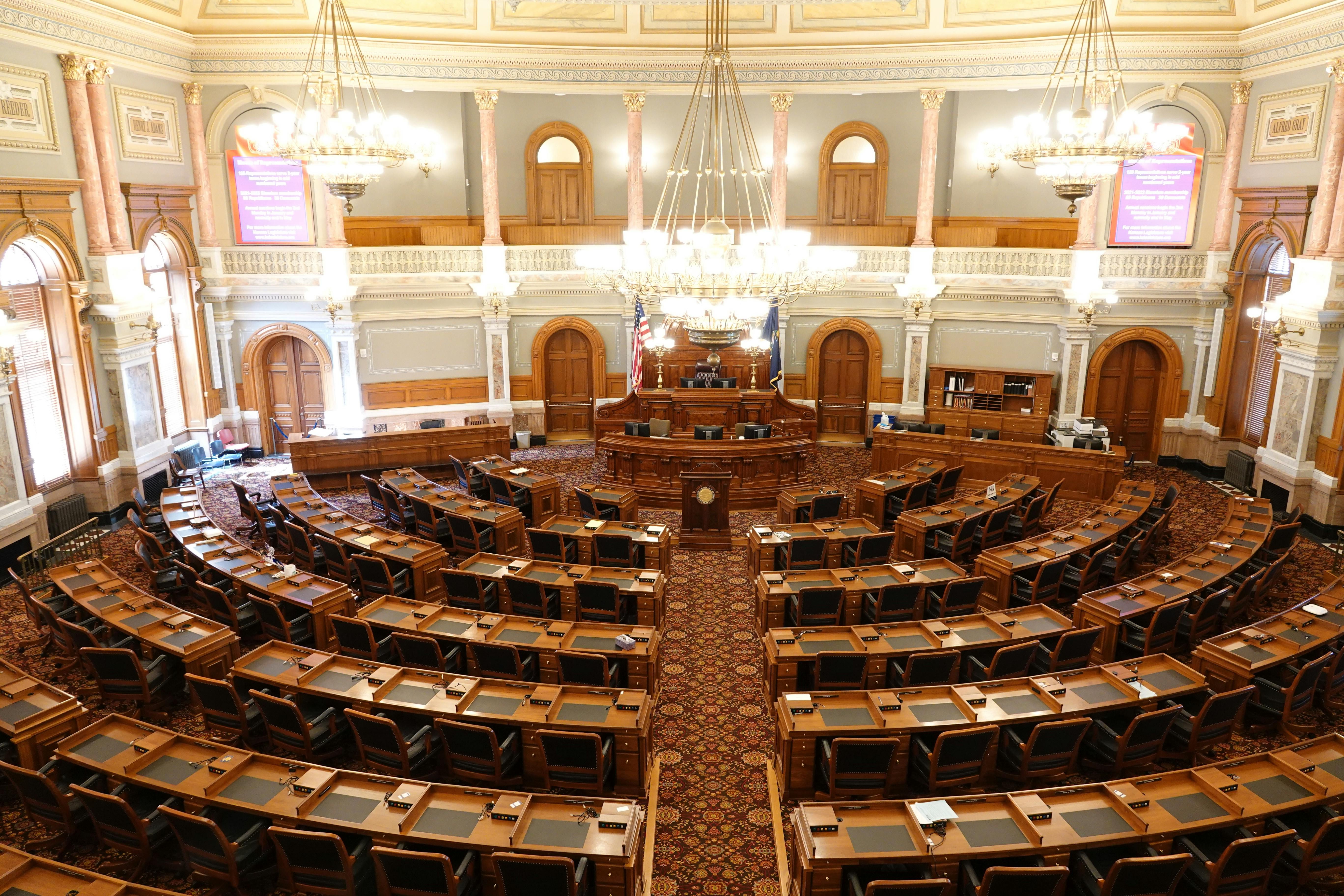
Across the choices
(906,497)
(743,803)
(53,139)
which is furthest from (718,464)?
(53,139)

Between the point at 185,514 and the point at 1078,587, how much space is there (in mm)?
13249

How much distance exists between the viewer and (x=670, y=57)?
2094 cm

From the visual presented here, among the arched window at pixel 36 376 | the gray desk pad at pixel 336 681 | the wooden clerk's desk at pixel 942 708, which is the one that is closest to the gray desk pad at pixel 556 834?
the wooden clerk's desk at pixel 942 708

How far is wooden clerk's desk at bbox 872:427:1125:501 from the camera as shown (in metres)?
17.3

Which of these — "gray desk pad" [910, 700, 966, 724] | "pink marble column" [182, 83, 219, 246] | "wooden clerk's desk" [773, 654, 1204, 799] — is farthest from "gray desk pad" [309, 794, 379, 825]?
"pink marble column" [182, 83, 219, 246]

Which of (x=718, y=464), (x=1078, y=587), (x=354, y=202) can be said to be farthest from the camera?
(x=354, y=202)

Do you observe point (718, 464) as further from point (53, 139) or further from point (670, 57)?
point (53, 139)

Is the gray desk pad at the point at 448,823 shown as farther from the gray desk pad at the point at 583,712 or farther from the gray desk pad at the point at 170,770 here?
the gray desk pad at the point at 170,770

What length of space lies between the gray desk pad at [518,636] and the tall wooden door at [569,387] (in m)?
13.0

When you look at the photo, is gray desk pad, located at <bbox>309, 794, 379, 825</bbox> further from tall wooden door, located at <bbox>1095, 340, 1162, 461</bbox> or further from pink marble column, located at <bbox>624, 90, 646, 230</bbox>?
tall wooden door, located at <bbox>1095, 340, 1162, 461</bbox>

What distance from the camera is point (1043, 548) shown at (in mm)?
12609

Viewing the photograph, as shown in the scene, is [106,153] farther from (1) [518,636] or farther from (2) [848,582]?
(2) [848,582]

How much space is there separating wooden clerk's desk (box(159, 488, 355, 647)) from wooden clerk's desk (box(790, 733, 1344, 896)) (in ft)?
19.9

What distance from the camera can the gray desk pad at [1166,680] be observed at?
340 inches
